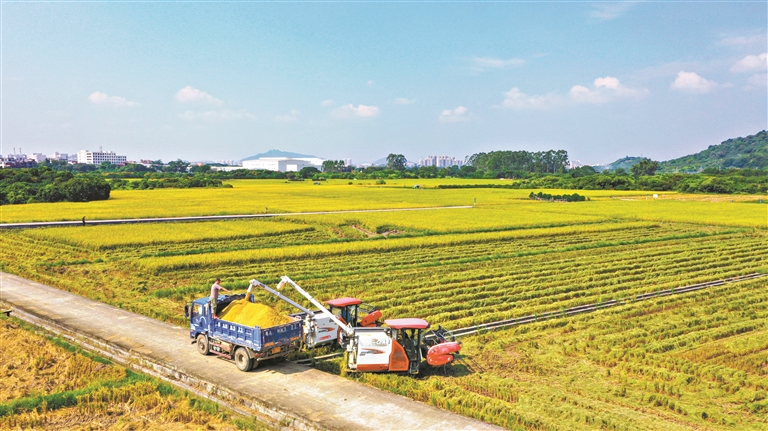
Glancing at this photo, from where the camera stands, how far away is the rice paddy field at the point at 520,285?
13.3 meters

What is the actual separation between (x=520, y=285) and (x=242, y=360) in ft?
47.7

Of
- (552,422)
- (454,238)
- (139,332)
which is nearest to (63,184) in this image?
(454,238)

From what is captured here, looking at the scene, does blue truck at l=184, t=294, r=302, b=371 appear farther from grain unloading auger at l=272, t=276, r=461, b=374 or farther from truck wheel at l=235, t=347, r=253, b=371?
grain unloading auger at l=272, t=276, r=461, b=374

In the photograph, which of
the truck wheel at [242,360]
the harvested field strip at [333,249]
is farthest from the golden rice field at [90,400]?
the harvested field strip at [333,249]

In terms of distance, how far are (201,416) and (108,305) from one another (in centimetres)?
1134

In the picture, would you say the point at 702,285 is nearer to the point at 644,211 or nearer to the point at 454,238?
the point at 454,238

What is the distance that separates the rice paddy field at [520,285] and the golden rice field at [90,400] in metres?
3.90

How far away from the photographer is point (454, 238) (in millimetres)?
40438

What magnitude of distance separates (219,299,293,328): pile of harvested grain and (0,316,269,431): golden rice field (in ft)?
8.08

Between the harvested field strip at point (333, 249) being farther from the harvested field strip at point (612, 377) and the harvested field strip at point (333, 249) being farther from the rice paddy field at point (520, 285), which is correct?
the harvested field strip at point (612, 377)

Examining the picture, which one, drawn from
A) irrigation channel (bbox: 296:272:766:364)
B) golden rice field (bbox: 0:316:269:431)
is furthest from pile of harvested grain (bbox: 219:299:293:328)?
golden rice field (bbox: 0:316:269:431)

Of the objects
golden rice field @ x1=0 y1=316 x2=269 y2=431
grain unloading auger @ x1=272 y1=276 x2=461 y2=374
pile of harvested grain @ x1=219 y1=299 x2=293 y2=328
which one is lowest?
golden rice field @ x1=0 y1=316 x2=269 y2=431

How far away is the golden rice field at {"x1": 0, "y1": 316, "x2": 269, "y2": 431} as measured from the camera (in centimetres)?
1200

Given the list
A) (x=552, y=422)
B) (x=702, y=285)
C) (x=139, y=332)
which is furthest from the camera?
(x=702, y=285)
